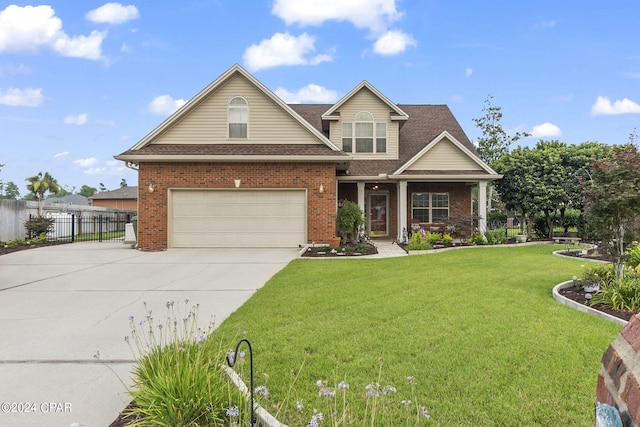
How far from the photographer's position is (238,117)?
1555 cm

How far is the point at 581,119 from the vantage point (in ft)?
70.8

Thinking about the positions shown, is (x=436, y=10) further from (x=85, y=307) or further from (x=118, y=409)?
(x=118, y=409)

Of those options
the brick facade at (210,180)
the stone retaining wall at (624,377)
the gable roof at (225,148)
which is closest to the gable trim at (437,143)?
the gable roof at (225,148)

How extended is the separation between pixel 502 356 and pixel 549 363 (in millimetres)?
415

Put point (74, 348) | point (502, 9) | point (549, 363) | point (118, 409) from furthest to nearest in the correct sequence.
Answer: point (502, 9), point (74, 348), point (549, 363), point (118, 409)

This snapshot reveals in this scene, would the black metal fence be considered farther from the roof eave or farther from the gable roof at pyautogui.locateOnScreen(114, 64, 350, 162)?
the gable roof at pyautogui.locateOnScreen(114, 64, 350, 162)

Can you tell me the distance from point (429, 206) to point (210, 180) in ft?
33.8

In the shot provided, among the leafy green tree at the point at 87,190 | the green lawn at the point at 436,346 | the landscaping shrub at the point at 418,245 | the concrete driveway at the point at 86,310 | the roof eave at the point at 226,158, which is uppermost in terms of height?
the leafy green tree at the point at 87,190

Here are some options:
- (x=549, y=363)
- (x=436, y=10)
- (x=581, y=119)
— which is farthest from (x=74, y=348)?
(x=581, y=119)

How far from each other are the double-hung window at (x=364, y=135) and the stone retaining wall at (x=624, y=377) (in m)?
17.3

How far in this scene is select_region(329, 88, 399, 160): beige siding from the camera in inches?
717

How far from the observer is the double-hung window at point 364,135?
1847cm

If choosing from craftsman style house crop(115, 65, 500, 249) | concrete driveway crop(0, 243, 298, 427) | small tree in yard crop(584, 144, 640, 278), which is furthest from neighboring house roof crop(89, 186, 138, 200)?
small tree in yard crop(584, 144, 640, 278)

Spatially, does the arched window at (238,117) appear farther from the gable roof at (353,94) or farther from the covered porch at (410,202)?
the covered porch at (410,202)
